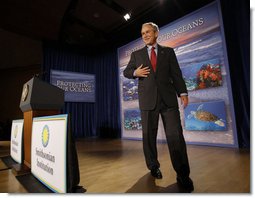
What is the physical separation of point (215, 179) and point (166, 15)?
301cm

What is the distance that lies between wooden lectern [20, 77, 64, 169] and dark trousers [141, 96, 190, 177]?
72cm

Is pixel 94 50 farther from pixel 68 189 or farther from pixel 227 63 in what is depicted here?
pixel 68 189

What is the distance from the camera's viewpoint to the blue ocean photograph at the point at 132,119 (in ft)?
11.9

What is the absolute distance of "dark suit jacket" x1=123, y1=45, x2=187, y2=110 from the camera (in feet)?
3.72

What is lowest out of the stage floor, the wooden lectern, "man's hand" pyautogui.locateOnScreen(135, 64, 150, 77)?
the stage floor

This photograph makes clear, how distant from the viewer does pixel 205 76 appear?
2.61 metres

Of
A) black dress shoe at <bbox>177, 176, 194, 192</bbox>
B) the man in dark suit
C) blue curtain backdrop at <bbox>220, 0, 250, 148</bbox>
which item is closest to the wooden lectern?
the man in dark suit

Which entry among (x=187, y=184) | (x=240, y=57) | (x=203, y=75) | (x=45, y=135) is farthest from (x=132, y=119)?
(x=45, y=135)

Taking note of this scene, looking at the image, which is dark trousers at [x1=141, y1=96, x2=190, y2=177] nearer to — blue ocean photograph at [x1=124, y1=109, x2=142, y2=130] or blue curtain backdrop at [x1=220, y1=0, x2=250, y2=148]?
blue curtain backdrop at [x1=220, y1=0, x2=250, y2=148]

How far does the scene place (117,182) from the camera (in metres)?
1.15

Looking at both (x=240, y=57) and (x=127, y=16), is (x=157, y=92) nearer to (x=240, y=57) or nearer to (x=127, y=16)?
(x=240, y=57)

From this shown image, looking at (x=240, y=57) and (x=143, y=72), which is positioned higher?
(x=240, y=57)

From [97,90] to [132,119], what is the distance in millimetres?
1758

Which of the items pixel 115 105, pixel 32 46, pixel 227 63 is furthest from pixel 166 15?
pixel 32 46
